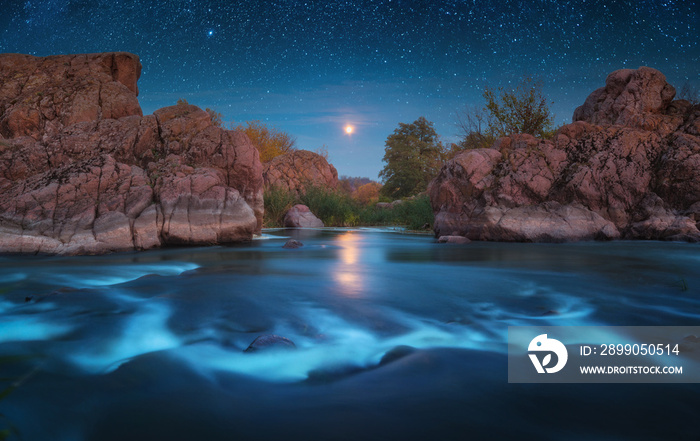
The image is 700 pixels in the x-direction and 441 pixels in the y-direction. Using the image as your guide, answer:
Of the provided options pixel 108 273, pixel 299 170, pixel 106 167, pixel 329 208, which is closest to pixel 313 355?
pixel 108 273

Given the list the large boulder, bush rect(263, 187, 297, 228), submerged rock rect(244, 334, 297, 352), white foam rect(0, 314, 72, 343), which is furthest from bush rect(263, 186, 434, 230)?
white foam rect(0, 314, 72, 343)

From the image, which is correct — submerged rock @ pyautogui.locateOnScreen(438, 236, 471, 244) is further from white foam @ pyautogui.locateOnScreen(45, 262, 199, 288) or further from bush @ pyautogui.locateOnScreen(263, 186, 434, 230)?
white foam @ pyautogui.locateOnScreen(45, 262, 199, 288)

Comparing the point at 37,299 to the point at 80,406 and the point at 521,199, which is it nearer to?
the point at 80,406

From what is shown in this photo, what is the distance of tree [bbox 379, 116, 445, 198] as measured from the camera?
32.2 metres

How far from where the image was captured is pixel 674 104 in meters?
11.9

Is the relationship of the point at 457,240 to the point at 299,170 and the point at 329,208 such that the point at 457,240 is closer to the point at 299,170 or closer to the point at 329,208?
the point at 329,208

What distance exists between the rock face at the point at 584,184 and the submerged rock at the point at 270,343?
8.64m

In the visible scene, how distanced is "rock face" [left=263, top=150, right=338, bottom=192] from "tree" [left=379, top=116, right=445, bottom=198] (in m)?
5.20

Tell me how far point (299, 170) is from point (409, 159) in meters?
9.43

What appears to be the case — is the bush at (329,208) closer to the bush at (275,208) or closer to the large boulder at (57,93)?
the bush at (275,208)

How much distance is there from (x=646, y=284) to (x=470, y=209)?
20.7 ft

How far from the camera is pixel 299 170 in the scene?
31.2m

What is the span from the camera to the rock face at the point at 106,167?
22.2ft

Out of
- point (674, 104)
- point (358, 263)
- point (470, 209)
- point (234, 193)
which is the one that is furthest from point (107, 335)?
point (674, 104)
